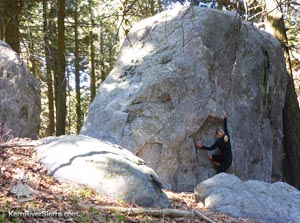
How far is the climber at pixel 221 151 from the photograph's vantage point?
9427mm

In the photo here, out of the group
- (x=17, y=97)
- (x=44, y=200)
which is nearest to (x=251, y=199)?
(x=44, y=200)

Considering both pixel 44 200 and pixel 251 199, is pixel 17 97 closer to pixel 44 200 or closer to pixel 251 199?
pixel 44 200

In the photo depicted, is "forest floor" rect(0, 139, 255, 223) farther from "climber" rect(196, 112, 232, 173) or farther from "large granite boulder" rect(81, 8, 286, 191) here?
"climber" rect(196, 112, 232, 173)

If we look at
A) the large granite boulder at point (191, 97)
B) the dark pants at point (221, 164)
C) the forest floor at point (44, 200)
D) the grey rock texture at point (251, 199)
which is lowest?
the grey rock texture at point (251, 199)

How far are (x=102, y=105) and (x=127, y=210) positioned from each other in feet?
17.0

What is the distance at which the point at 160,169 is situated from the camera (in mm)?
9055

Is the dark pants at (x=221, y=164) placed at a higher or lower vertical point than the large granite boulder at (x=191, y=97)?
lower

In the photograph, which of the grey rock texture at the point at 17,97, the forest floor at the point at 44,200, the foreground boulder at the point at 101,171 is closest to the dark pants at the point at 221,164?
the forest floor at the point at 44,200

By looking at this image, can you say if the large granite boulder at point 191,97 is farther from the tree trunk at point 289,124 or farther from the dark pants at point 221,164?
the tree trunk at point 289,124

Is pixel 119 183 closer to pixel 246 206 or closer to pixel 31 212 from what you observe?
pixel 31 212

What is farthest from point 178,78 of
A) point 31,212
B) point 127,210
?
point 31,212

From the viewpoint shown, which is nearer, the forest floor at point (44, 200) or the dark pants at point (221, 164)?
the forest floor at point (44, 200)

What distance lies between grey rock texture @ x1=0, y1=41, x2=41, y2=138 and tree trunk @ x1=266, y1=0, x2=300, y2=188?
25.2ft

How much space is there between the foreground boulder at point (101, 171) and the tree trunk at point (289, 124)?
24.2ft
